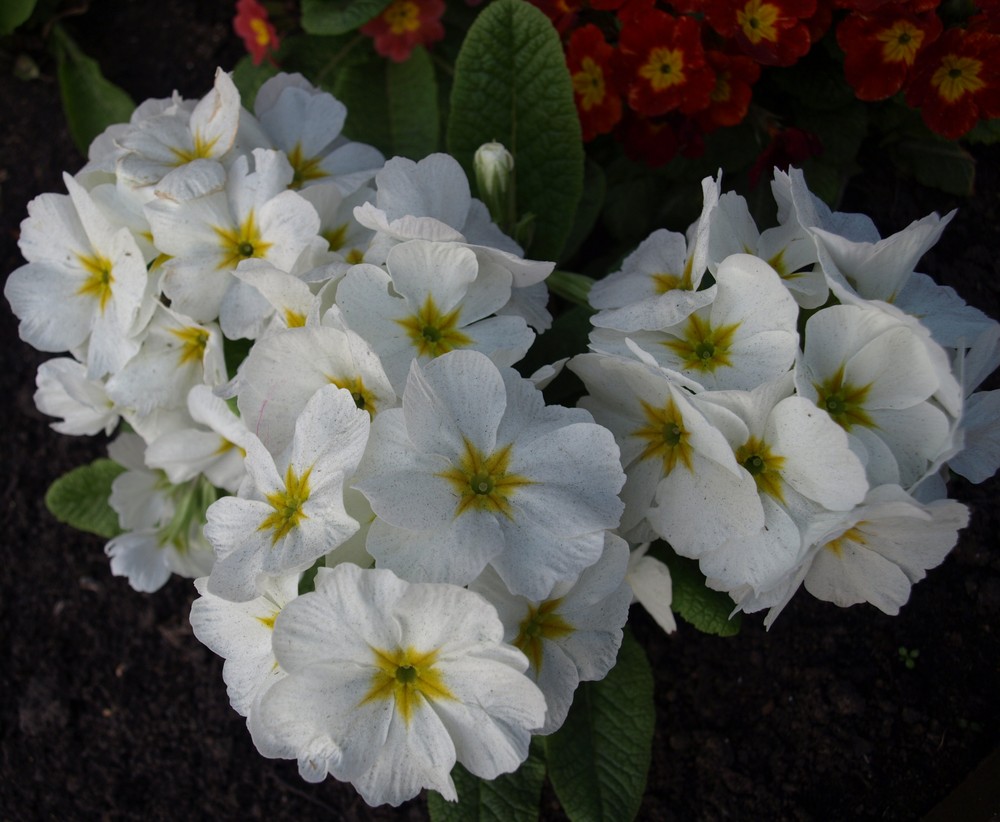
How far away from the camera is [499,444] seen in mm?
995

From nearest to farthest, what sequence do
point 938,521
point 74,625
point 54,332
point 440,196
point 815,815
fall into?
point 938,521 < point 440,196 < point 54,332 < point 815,815 < point 74,625

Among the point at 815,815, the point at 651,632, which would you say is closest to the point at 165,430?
the point at 651,632

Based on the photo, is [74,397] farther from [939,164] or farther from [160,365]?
[939,164]

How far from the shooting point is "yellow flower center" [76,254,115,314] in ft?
4.38

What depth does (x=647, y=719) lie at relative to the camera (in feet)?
4.78

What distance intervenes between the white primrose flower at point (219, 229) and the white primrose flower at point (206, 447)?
123 mm

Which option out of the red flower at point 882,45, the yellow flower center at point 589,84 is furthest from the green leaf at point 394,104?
the red flower at point 882,45

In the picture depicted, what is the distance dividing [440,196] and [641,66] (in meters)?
0.57

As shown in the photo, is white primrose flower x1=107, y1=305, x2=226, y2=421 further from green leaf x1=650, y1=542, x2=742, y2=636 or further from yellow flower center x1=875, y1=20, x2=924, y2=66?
yellow flower center x1=875, y1=20, x2=924, y2=66

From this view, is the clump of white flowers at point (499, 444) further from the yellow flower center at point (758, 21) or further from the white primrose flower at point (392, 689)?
the yellow flower center at point (758, 21)

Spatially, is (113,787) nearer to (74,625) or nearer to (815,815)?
(74,625)

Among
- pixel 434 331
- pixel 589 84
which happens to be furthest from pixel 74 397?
pixel 589 84

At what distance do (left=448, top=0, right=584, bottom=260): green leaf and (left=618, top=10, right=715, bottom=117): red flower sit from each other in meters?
0.15

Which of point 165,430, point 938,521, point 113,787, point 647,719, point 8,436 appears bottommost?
point 113,787
